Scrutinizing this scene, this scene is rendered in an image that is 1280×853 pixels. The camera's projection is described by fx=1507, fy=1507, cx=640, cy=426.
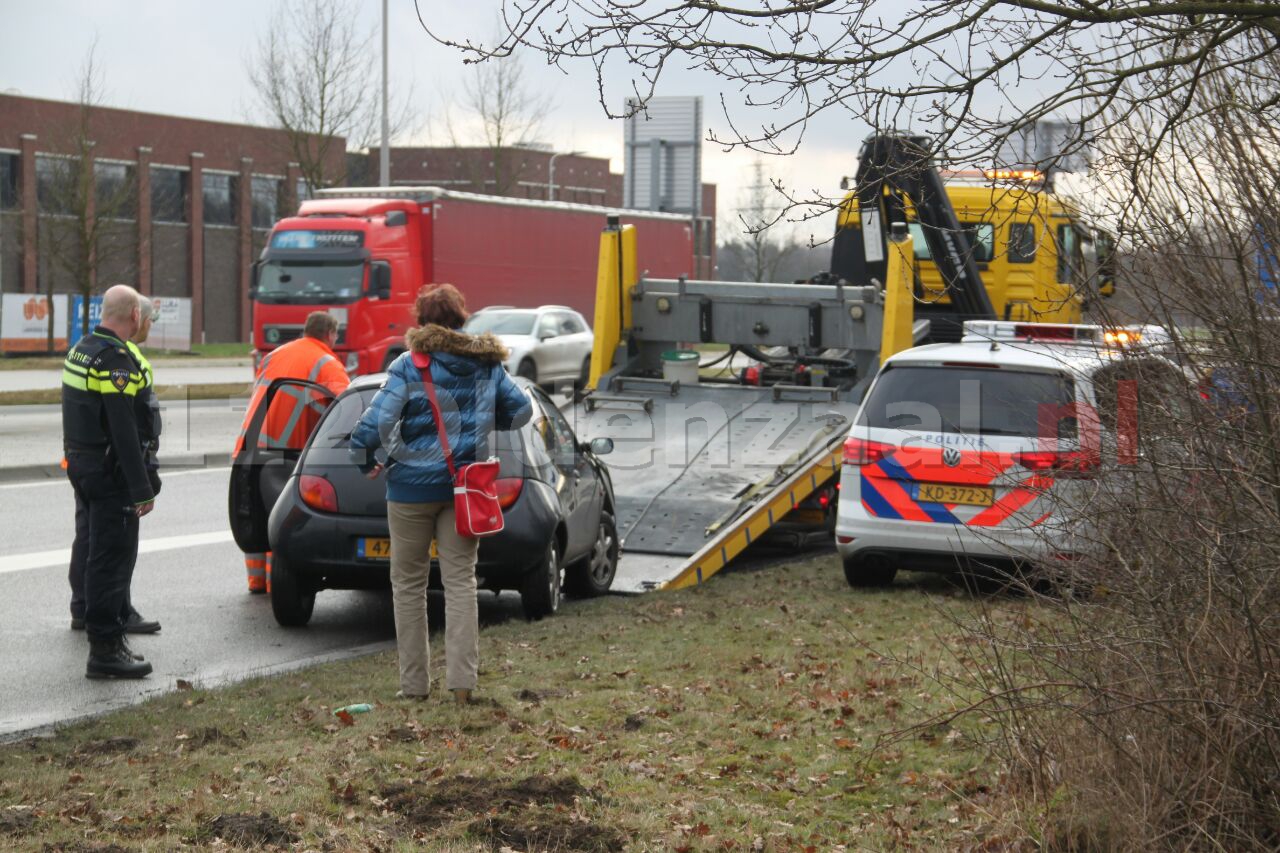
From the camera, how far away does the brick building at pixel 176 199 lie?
51434mm

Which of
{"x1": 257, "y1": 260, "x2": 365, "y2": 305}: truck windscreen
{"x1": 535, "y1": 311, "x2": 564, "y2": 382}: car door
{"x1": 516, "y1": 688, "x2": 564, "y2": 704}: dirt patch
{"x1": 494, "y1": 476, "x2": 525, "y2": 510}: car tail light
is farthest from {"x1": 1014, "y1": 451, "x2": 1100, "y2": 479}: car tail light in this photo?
{"x1": 535, "y1": 311, "x2": 564, "y2": 382}: car door

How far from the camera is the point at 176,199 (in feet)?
198

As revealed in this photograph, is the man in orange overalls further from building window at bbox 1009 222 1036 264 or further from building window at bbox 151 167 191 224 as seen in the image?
building window at bbox 151 167 191 224

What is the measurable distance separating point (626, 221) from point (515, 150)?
1802 centimetres

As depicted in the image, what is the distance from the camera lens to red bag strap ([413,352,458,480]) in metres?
7.06

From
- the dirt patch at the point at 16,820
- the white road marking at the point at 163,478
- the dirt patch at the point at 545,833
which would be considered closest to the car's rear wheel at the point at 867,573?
the dirt patch at the point at 545,833

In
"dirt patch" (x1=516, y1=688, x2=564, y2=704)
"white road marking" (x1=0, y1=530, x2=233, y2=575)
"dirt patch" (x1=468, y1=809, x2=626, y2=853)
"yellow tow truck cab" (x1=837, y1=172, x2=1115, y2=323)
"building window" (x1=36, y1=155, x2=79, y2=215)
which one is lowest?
"white road marking" (x1=0, y1=530, x2=233, y2=575)

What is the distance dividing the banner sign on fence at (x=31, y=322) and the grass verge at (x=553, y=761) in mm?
36802

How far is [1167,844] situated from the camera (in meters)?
4.04

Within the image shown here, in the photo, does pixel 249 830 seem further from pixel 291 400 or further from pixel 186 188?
pixel 186 188

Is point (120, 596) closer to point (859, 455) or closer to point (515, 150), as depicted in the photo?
point (859, 455)

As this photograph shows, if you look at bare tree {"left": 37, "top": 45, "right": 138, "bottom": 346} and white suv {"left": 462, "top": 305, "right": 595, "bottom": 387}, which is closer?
white suv {"left": 462, "top": 305, "right": 595, "bottom": 387}

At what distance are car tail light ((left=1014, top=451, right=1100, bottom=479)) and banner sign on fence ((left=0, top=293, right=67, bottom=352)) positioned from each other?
39300mm

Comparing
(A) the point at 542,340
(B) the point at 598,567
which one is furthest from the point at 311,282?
(B) the point at 598,567
